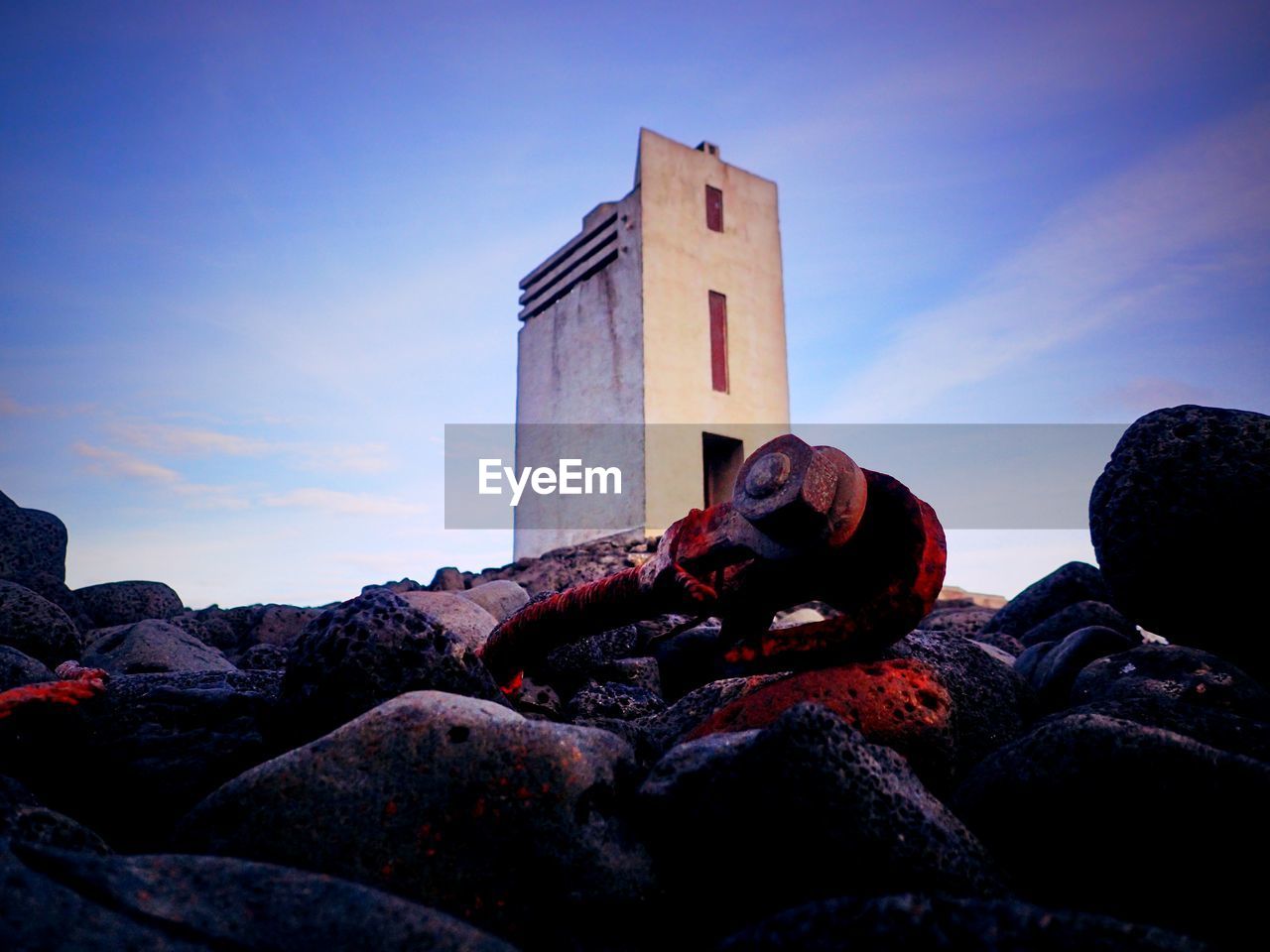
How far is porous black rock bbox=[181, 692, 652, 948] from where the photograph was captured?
1936 millimetres

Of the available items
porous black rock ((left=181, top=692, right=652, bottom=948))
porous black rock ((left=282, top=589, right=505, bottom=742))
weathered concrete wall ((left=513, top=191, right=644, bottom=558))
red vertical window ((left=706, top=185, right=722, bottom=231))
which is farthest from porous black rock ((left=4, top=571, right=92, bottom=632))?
red vertical window ((left=706, top=185, right=722, bottom=231))

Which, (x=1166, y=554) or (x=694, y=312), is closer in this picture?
(x=1166, y=554)

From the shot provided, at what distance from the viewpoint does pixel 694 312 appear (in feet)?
43.8

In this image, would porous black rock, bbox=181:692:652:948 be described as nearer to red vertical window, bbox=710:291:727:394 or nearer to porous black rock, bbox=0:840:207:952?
porous black rock, bbox=0:840:207:952

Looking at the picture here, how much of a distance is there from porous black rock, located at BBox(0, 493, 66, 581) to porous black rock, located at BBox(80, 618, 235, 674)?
4963 millimetres

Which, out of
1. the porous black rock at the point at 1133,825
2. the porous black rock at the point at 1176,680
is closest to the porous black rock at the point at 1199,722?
the porous black rock at the point at 1176,680

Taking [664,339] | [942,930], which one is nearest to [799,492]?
[942,930]

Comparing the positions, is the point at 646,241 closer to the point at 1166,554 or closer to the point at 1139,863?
the point at 1166,554

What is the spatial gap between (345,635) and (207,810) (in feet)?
2.55

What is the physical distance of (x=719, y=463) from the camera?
1379 cm

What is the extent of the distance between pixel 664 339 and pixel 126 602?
7.57 meters

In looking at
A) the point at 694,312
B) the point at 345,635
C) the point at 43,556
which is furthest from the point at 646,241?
the point at 345,635

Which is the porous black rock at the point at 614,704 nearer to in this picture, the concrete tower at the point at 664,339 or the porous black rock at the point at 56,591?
the porous black rock at the point at 56,591

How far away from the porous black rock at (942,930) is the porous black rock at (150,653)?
4815 millimetres
